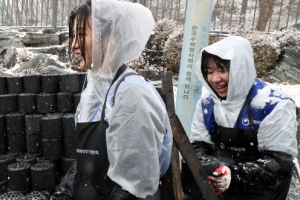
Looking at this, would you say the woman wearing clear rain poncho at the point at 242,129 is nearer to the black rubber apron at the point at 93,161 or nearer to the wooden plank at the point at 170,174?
the wooden plank at the point at 170,174

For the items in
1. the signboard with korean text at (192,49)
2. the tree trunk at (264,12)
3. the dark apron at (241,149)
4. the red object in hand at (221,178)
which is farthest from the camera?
the tree trunk at (264,12)

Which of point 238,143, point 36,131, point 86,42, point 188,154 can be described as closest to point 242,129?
point 238,143

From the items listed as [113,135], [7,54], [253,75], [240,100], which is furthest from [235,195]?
[7,54]

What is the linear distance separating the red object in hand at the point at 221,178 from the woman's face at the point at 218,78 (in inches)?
23.4

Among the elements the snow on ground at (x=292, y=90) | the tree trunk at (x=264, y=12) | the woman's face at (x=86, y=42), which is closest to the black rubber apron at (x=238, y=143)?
the woman's face at (x=86, y=42)

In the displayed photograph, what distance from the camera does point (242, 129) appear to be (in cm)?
206

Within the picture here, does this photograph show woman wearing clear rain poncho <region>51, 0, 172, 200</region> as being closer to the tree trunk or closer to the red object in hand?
the red object in hand

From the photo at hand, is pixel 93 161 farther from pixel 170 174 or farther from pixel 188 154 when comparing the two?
pixel 188 154

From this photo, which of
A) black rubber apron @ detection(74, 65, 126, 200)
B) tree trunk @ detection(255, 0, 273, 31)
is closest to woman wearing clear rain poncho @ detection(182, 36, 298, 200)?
black rubber apron @ detection(74, 65, 126, 200)

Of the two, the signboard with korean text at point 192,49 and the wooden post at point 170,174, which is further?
the signboard with korean text at point 192,49

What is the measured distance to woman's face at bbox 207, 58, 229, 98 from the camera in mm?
2148

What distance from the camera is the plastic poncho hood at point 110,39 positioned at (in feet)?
4.53

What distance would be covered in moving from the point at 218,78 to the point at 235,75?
14cm

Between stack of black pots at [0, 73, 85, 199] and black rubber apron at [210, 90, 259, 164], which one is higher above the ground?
black rubber apron at [210, 90, 259, 164]
